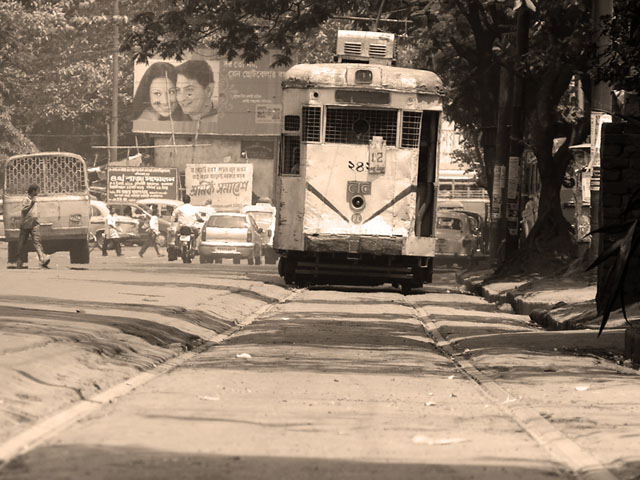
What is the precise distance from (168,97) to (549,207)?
40.1m

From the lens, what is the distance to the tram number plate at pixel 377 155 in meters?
24.4

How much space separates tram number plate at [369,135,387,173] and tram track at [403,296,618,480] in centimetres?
1058

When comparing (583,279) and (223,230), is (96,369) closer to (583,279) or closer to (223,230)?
(583,279)

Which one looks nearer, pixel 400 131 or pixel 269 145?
pixel 400 131

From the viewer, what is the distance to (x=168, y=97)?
66.9 metres

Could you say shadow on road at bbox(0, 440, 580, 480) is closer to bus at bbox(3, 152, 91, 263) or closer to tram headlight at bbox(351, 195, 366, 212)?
tram headlight at bbox(351, 195, 366, 212)

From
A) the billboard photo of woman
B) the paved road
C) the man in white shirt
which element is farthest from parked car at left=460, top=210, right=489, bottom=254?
the paved road

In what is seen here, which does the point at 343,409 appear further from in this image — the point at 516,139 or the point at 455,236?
the point at 455,236

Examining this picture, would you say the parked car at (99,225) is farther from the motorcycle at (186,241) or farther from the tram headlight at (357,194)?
the tram headlight at (357,194)

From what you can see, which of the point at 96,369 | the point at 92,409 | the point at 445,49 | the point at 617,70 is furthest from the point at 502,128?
the point at 92,409

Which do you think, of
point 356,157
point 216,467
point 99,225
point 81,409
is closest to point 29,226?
point 356,157

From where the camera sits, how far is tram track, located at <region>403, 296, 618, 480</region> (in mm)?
7110

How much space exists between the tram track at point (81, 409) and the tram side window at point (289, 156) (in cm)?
1006

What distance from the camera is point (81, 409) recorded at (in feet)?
29.0
